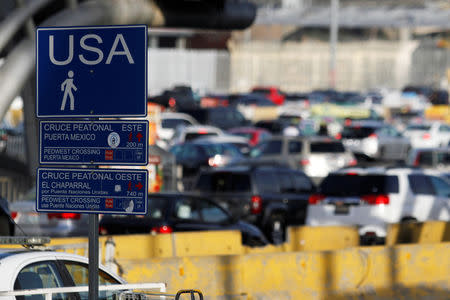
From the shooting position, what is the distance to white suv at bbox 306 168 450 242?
842 inches

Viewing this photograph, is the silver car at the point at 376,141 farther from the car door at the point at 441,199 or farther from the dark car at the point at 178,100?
the car door at the point at 441,199

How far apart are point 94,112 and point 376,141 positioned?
1411 inches

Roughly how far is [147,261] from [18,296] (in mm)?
5000

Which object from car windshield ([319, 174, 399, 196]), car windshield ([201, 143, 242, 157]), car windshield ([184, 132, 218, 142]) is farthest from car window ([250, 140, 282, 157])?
car windshield ([319, 174, 399, 196])

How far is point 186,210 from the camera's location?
61.0 feet

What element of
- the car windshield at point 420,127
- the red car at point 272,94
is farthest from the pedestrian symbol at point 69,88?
the red car at point 272,94

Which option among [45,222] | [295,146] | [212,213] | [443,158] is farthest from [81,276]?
[295,146]

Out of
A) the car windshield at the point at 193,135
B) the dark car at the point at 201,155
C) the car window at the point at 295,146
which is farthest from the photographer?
the car windshield at the point at 193,135

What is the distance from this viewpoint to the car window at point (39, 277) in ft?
26.7

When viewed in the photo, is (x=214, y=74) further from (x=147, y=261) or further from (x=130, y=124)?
(x=130, y=124)

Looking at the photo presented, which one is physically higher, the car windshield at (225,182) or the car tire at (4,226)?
the car windshield at (225,182)

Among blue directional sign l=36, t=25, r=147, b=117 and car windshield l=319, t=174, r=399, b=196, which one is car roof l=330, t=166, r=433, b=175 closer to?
Result: car windshield l=319, t=174, r=399, b=196

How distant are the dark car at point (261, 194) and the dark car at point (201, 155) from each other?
7.70 m

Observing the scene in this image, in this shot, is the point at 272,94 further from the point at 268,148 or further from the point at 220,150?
the point at 220,150
